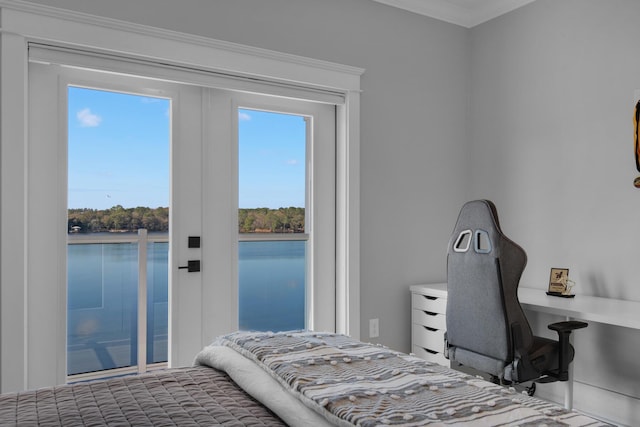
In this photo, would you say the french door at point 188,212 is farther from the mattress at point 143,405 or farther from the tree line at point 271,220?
the mattress at point 143,405

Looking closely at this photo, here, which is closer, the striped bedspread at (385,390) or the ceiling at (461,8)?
the striped bedspread at (385,390)

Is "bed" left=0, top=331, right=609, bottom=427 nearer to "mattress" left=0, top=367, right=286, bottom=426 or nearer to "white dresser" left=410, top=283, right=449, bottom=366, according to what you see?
"mattress" left=0, top=367, right=286, bottom=426

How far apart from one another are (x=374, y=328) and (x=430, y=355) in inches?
15.7

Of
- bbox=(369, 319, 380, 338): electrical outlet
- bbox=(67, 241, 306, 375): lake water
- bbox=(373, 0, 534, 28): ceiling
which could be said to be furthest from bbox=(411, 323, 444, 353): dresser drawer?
bbox=(373, 0, 534, 28): ceiling

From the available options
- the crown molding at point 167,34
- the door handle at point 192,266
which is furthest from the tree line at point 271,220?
the crown molding at point 167,34

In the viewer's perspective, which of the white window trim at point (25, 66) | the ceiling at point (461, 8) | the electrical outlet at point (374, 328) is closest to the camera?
the white window trim at point (25, 66)

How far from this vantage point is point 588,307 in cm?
267

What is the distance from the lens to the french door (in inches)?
100

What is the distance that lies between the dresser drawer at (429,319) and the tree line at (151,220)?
0.99m

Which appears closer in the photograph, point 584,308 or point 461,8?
point 584,308

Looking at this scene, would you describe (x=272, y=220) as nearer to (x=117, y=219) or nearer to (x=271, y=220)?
(x=271, y=220)

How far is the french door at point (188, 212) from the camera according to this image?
8.34 ft

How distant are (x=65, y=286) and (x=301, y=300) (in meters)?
1.35

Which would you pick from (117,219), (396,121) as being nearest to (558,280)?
(396,121)
